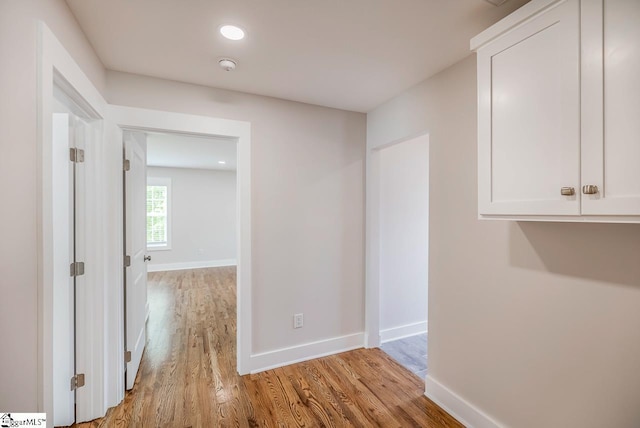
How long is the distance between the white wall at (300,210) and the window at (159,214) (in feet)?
17.5

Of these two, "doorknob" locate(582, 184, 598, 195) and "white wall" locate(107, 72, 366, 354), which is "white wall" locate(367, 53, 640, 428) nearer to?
"doorknob" locate(582, 184, 598, 195)

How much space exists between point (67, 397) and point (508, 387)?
2.68 meters

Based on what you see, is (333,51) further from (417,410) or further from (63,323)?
(417,410)

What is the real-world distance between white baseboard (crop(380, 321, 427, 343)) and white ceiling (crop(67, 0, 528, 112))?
2520mm

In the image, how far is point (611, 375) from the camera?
4.05 feet

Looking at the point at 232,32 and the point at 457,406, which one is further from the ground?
the point at 232,32

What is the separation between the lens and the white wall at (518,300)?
1225 millimetres

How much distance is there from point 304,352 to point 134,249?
176 cm

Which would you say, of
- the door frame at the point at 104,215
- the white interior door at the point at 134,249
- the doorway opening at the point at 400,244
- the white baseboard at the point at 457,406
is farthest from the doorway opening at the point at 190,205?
the white baseboard at the point at 457,406

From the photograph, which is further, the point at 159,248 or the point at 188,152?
the point at 159,248

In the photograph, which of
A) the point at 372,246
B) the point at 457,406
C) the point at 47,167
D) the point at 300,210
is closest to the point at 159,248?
the point at 300,210

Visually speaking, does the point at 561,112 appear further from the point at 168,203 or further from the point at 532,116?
the point at 168,203

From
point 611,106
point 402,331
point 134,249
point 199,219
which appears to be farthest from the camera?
point 199,219

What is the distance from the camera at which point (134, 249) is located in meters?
2.40
